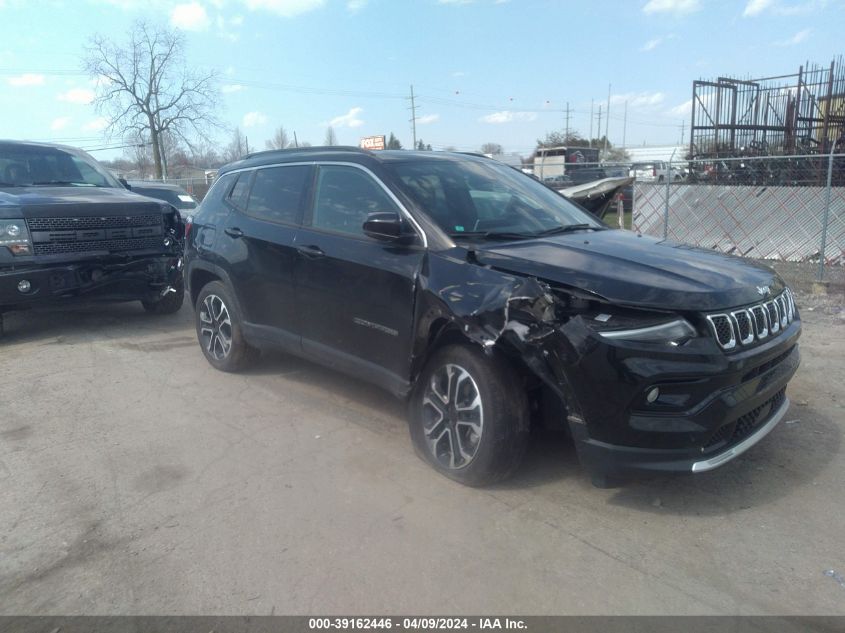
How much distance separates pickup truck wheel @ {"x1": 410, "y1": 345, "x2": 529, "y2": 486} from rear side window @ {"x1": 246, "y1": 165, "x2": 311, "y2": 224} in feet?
5.88

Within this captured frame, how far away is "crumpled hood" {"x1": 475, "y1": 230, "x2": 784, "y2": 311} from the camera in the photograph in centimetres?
318

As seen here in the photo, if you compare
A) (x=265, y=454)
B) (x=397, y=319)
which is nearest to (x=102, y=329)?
(x=265, y=454)

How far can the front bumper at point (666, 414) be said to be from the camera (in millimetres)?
3094

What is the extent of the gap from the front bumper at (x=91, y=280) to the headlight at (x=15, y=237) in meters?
0.16

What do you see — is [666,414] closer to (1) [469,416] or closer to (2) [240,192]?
(1) [469,416]

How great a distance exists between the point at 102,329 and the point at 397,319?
16.7ft

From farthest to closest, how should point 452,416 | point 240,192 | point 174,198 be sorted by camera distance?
point 174,198 → point 240,192 → point 452,416

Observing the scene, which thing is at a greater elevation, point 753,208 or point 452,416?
point 753,208

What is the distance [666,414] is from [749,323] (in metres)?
0.67

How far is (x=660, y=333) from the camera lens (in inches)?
123

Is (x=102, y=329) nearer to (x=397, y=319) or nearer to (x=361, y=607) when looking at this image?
(x=397, y=319)

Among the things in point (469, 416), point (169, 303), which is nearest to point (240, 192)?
point (469, 416)

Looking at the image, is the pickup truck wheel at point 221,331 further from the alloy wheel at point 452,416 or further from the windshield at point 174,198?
the windshield at point 174,198

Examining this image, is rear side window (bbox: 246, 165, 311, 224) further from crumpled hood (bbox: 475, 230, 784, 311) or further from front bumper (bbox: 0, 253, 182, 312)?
front bumper (bbox: 0, 253, 182, 312)
